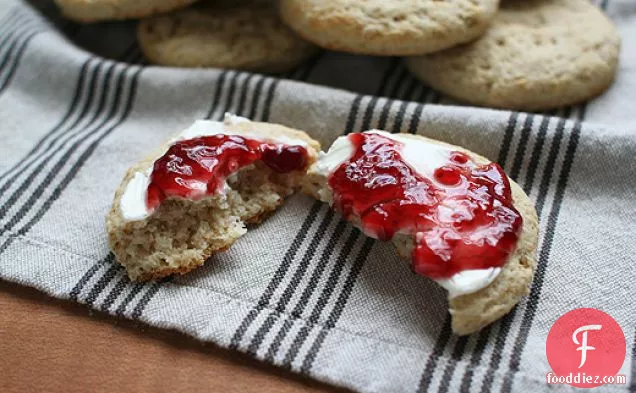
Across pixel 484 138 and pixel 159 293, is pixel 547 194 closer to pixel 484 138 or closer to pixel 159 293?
pixel 484 138

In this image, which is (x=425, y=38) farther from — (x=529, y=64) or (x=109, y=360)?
(x=109, y=360)

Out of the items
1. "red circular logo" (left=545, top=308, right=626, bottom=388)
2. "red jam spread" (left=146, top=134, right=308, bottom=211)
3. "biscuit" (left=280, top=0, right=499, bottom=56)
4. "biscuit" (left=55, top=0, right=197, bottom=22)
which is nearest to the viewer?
"red circular logo" (left=545, top=308, right=626, bottom=388)

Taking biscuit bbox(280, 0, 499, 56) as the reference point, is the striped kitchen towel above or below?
below

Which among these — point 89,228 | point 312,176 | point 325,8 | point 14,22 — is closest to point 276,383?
point 312,176

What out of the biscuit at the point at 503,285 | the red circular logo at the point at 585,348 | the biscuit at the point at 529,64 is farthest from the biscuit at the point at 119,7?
the red circular logo at the point at 585,348

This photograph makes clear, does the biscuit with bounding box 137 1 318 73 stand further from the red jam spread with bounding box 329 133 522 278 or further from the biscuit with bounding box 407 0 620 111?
the red jam spread with bounding box 329 133 522 278

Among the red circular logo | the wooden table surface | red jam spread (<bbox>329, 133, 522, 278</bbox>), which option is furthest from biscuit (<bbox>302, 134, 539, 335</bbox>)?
the wooden table surface

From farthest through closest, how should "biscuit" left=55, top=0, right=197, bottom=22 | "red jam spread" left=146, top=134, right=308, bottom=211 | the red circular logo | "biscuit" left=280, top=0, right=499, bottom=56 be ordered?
"biscuit" left=55, top=0, right=197, bottom=22 → "biscuit" left=280, top=0, right=499, bottom=56 → "red jam spread" left=146, top=134, right=308, bottom=211 → the red circular logo
